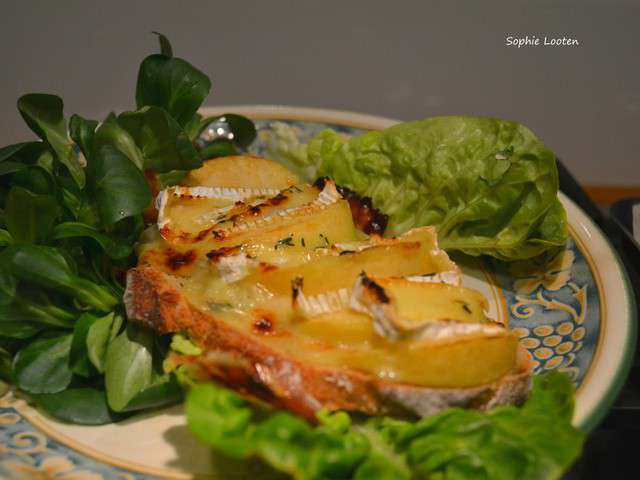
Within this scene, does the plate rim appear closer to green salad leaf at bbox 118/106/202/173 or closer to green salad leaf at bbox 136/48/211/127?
green salad leaf at bbox 136/48/211/127

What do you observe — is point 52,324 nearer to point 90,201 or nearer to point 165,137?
point 90,201

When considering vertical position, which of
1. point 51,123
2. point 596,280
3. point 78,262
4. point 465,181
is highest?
point 51,123

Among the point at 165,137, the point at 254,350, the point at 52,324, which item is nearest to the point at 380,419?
the point at 254,350

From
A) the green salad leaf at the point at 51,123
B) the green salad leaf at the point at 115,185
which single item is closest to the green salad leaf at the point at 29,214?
the green salad leaf at the point at 115,185

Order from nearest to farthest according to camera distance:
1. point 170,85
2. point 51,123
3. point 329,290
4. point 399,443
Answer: point 399,443
point 329,290
point 51,123
point 170,85

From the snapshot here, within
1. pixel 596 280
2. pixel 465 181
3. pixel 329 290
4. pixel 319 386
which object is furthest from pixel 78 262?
pixel 596 280

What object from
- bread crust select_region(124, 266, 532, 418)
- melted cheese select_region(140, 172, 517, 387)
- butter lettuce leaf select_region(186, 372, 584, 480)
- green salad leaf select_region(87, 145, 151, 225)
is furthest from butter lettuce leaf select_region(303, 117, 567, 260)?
green salad leaf select_region(87, 145, 151, 225)

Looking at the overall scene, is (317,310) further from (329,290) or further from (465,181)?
(465,181)
